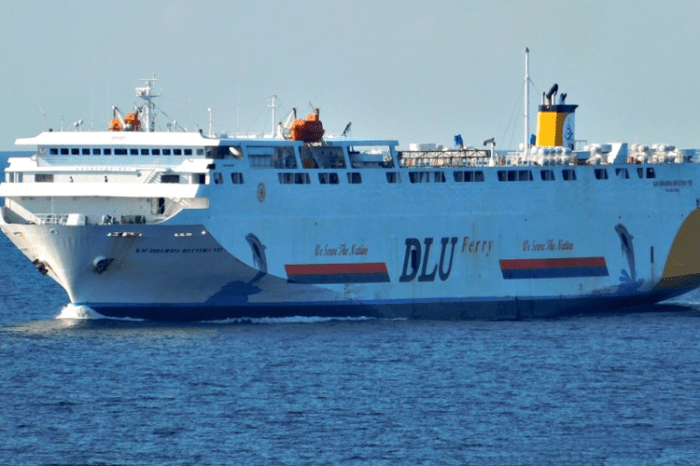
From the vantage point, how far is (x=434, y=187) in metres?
47.4

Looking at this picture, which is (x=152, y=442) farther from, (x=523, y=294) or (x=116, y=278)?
(x=523, y=294)

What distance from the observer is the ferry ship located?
43594 millimetres

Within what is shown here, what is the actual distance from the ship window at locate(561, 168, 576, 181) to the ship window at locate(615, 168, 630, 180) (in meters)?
1.70

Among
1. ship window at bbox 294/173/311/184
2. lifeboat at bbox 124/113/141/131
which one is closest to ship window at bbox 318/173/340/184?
ship window at bbox 294/173/311/184

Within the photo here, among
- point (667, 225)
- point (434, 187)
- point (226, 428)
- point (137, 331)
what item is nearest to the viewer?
point (226, 428)

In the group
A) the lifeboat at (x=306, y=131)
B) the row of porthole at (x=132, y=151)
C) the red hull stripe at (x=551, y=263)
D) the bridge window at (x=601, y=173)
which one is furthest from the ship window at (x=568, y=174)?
the row of porthole at (x=132, y=151)

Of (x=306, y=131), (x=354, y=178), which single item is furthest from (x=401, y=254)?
(x=306, y=131)

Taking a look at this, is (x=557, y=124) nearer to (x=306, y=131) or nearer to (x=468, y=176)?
(x=468, y=176)

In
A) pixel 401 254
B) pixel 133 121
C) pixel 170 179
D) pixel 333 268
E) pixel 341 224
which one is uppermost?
pixel 133 121

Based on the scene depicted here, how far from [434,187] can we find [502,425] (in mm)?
15187

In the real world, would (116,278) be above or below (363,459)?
above

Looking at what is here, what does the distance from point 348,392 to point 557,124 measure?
20553 mm

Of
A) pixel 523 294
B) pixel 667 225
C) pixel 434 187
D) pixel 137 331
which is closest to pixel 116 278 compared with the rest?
pixel 137 331

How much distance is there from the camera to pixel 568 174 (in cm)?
4953
